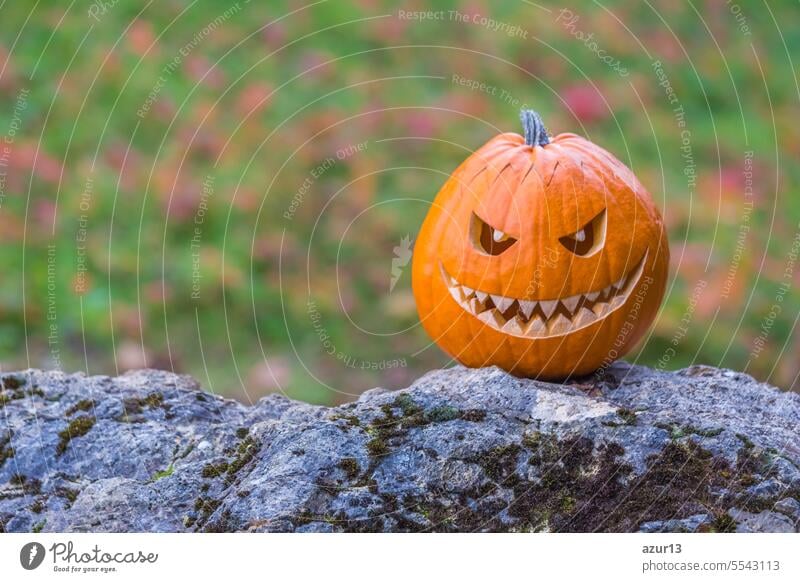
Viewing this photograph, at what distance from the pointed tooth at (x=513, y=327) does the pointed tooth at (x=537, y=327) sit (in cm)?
3

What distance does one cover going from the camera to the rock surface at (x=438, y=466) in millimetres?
3213

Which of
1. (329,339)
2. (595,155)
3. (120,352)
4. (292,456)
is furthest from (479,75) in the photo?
(292,456)

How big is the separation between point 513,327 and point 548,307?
162mm

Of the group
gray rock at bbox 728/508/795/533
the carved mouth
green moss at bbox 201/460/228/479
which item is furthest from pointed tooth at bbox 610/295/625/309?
green moss at bbox 201/460/228/479

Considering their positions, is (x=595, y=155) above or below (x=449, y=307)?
above

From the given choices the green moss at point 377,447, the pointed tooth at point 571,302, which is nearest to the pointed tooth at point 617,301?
the pointed tooth at point 571,302

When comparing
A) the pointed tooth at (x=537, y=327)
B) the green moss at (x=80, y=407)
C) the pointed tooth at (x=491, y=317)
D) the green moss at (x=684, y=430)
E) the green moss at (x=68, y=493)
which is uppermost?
the pointed tooth at (x=491, y=317)

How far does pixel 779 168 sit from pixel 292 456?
5820 millimetres

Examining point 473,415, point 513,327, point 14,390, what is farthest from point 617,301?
point 14,390

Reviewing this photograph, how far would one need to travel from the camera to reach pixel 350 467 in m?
3.34

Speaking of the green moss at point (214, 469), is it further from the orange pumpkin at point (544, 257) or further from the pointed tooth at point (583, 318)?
the pointed tooth at point (583, 318)

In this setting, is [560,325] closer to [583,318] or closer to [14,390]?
[583,318]

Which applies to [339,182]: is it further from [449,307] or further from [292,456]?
[292,456]

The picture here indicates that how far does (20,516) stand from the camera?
351 centimetres
